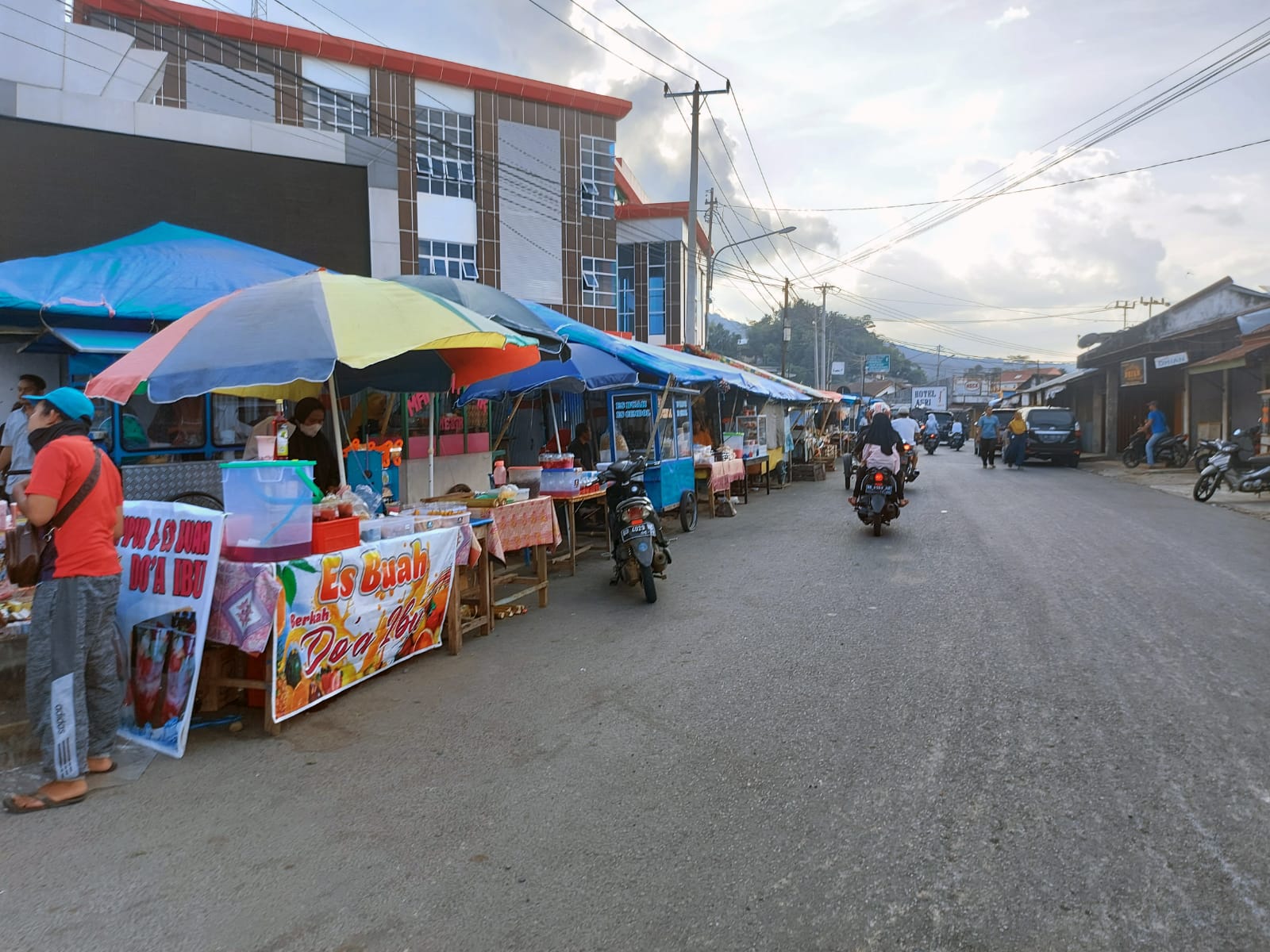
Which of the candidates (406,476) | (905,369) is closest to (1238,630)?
(406,476)

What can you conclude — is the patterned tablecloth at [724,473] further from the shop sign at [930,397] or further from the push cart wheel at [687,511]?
the shop sign at [930,397]

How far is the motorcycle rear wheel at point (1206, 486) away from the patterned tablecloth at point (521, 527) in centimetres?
A: 1218

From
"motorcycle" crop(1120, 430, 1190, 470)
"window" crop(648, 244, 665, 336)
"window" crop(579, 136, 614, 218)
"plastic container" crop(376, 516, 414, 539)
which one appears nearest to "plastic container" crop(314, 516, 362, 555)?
"plastic container" crop(376, 516, 414, 539)

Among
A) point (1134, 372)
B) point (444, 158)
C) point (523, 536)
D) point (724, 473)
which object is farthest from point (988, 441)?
point (444, 158)

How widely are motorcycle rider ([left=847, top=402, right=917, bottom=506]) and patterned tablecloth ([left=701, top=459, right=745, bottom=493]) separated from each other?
272cm

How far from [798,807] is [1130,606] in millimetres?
4527

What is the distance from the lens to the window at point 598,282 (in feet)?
100

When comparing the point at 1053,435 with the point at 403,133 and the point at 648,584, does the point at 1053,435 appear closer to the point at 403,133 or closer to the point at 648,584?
the point at 648,584

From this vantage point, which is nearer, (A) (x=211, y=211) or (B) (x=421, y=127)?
(A) (x=211, y=211)

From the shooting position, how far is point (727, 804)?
3.30 metres

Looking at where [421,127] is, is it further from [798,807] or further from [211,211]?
[798,807]

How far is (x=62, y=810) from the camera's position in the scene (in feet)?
11.2

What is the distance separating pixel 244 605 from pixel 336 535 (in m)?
0.64

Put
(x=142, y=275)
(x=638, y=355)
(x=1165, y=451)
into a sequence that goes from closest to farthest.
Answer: (x=142, y=275)
(x=638, y=355)
(x=1165, y=451)
